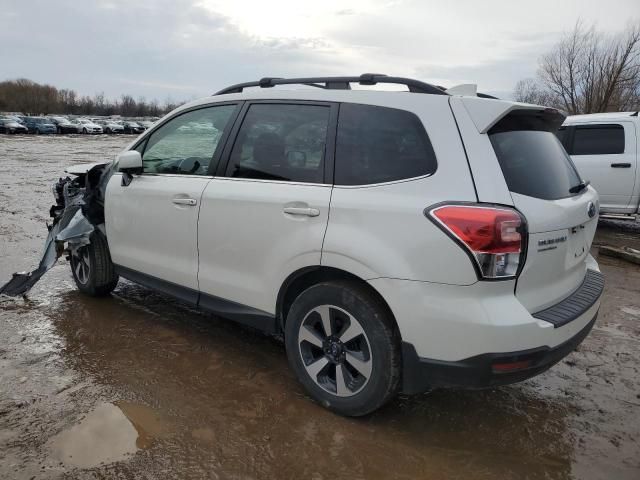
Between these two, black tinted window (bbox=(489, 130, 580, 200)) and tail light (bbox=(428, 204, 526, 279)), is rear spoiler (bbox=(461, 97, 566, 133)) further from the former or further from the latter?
tail light (bbox=(428, 204, 526, 279))

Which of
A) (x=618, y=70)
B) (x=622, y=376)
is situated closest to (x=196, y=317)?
(x=622, y=376)

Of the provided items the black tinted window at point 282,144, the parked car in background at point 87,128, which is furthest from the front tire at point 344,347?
the parked car in background at point 87,128

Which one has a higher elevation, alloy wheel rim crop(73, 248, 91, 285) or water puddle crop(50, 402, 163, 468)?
alloy wheel rim crop(73, 248, 91, 285)

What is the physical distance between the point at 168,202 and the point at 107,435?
5.33ft

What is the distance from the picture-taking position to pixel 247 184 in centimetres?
323

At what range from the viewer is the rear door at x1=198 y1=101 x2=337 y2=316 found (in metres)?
2.91

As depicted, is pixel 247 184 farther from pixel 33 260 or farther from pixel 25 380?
pixel 33 260

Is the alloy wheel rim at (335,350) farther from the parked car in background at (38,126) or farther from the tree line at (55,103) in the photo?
the tree line at (55,103)

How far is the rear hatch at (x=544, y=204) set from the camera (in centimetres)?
249

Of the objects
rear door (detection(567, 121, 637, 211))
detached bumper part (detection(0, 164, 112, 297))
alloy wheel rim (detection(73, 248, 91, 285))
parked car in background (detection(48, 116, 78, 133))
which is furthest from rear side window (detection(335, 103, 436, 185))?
parked car in background (detection(48, 116, 78, 133))

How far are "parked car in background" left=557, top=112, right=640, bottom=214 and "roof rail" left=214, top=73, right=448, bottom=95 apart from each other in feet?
21.1

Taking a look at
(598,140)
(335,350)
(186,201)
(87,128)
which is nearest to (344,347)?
(335,350)

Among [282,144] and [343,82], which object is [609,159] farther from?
[282,144]

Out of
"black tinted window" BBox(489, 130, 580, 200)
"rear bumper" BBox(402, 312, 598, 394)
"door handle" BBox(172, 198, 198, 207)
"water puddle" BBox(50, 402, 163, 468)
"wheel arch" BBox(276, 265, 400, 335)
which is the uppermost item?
"black tinted window" BBox(489, 130, 580, 200)
